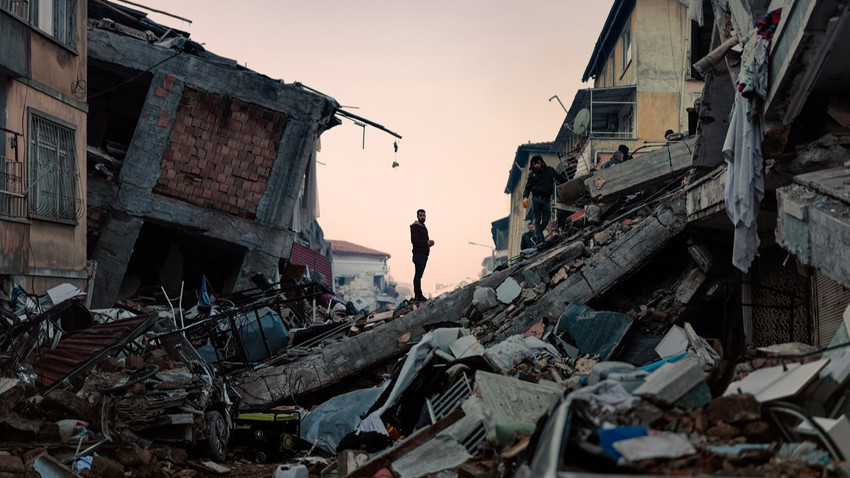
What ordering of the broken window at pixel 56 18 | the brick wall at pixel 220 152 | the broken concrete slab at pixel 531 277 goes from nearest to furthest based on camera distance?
1. the broken concrete slab at pixel 531 277
2. the broken window at pixel 56 18
3. the brick wall at pixel 220 152

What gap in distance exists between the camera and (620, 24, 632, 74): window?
26.0 meters

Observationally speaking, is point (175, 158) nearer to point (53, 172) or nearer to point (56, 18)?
point (53, 172)

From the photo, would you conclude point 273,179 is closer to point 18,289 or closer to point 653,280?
point 18,289

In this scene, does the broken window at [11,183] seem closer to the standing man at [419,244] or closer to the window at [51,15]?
the window at [51,15]

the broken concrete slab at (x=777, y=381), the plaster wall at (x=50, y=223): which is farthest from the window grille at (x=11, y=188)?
the broken concrete slab at (x=777, y=381)

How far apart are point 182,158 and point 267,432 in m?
8.06

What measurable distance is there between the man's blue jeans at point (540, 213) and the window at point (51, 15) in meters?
8.43

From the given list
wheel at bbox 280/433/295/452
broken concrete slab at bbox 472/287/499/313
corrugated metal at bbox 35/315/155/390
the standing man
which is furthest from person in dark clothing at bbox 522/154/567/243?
corrugated metal at bbox 35/315/155/390

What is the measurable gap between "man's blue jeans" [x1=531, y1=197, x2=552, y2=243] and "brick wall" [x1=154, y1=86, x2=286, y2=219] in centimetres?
602

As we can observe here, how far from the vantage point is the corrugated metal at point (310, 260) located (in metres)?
19.3

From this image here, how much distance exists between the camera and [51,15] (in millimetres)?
11539

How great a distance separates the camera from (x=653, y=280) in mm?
10453

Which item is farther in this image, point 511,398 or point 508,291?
point 508,291

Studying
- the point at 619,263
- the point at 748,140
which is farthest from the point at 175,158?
the point at 748,140
